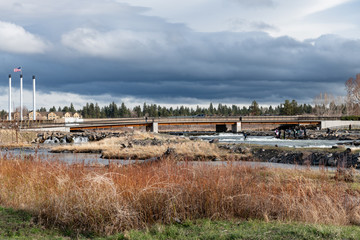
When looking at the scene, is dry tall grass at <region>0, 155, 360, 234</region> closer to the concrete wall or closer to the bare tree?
the concrete wall

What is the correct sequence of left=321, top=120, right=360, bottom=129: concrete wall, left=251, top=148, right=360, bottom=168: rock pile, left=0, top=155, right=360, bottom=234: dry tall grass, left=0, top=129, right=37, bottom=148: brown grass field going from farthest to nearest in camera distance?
left=321, top=120, right=360, bottom=129: concrete wall → left=0, top=129, right=37, bottom=148: brown grass field → left=251, top=148, right=360, bottom=168: rock pile → left=0, top=155, right=360, bottom=234: dry tall grass

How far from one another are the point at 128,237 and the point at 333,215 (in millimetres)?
6139

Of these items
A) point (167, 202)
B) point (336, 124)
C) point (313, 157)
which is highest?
point (167, 202)

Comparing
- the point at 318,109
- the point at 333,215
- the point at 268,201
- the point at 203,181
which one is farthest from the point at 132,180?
the point at 318,109

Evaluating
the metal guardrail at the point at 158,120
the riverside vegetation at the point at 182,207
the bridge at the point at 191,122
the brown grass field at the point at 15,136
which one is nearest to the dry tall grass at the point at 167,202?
the riverside vegetation at the point at 182,207

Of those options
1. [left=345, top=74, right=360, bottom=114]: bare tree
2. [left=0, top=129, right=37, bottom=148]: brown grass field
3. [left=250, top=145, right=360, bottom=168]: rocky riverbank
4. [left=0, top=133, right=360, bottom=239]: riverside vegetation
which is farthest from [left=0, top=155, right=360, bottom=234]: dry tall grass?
[left=345, top=74, right=360, bottom=114]: bare tree

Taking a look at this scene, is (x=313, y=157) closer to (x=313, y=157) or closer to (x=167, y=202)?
(x=313, y=157)

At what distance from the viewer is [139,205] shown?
36.9 ft

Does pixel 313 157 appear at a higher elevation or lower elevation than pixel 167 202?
lower

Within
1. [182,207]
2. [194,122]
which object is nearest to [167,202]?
[182,207]

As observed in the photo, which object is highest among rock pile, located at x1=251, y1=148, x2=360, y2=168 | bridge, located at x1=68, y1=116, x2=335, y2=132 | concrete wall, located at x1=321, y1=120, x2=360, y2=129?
bridge, located at x1=68, y1=116, x2=335, y2=132

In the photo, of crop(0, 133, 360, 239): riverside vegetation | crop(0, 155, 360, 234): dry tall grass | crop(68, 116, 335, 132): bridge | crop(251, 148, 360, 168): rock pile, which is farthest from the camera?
crop(68, 116, 335, 132): bridge

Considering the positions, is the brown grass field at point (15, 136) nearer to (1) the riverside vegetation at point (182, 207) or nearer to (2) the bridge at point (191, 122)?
(2) the bridge at point (191, 122)

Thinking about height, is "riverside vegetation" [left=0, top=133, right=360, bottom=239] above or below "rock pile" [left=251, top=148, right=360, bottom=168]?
above
